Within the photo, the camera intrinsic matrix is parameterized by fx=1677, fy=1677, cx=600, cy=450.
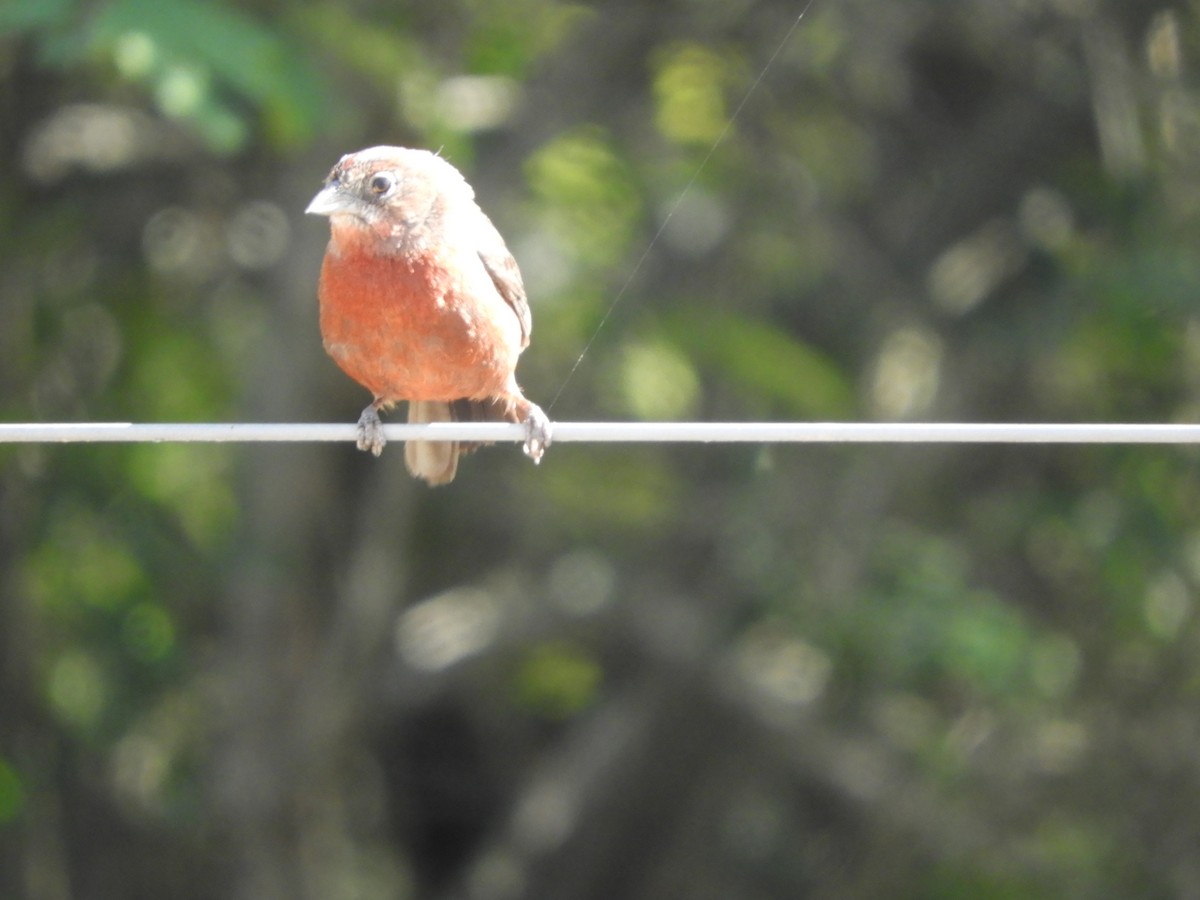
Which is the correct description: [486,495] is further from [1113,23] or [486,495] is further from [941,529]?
[1113,23]

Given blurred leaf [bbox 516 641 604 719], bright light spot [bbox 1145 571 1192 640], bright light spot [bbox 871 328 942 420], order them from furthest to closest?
blurred leaf [bbox 516 641 604 719] < bright light spot [bbox 871 328 942 420] < bright light spot [bbox 1145 571 1192 640]

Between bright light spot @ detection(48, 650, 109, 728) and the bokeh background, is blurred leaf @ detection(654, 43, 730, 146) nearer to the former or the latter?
the bokeh background

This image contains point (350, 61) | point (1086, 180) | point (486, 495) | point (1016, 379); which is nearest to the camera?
point (350, 61)

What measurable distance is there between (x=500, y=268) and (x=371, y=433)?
1.39m

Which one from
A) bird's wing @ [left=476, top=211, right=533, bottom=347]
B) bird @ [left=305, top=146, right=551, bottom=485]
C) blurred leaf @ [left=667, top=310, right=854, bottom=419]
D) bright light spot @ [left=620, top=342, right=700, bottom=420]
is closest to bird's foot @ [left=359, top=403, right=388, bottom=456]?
bird @ [left=305, top=146, right=551, bottom=485]

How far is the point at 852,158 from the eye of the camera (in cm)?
1005

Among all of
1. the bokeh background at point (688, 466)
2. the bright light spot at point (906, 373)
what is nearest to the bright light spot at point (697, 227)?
the bokeh background at point (688, 466)

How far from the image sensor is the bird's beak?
210 inches

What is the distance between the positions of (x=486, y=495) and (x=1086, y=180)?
4.04m

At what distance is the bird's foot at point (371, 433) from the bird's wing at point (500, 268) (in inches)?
24.0

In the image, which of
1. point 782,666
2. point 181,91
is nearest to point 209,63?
point 181,91

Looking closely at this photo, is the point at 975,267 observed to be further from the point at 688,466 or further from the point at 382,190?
the point at 382,190

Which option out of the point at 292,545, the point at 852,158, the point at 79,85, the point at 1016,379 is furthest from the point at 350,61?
the point at 1016,379

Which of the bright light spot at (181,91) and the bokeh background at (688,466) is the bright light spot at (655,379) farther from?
the bright light spot at (181,91)
